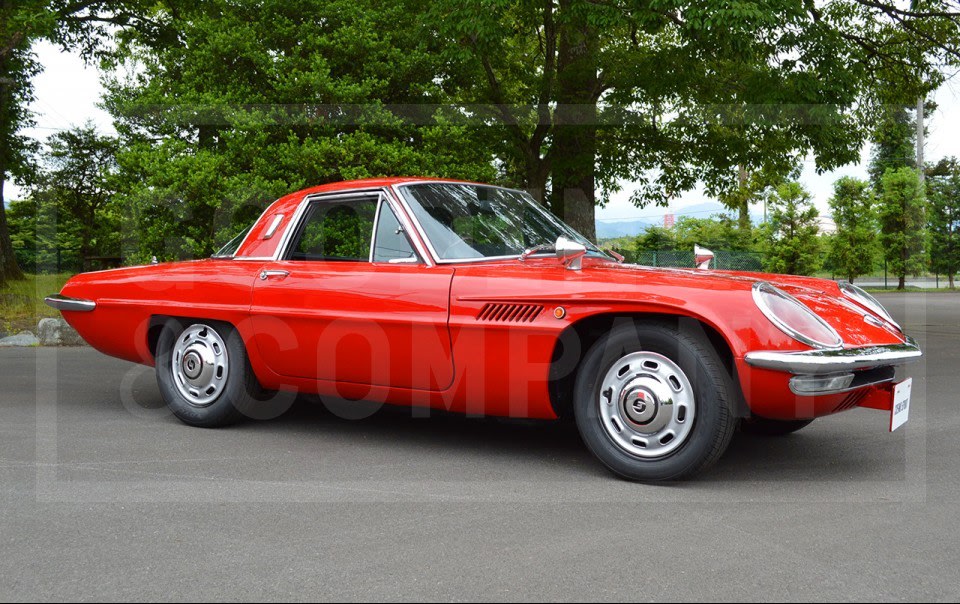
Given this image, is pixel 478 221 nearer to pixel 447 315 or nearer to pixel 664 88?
pixel 447 315

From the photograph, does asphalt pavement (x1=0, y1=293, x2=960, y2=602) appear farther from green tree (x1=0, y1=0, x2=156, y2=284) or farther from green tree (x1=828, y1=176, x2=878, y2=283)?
green tree (x1=828, y1=176, x2=878, y2=283)

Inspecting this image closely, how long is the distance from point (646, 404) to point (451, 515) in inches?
40.7

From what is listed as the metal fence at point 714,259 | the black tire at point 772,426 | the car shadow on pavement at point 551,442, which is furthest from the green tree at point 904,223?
the car shadow on pavement at point 551,442

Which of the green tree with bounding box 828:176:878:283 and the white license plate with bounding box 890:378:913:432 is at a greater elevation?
the green tree with bounding box 828:176:878:283

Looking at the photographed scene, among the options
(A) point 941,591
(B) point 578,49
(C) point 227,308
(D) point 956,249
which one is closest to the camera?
(A) point 941,591

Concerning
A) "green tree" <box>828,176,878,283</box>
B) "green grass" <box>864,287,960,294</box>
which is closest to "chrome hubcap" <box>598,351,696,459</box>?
"green grass" <box>864,287,960,294</box>

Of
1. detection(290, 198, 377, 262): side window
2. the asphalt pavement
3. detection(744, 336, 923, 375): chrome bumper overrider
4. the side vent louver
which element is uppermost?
detection(290, 198, 377, 262): side window

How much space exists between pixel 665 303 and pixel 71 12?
744 inches

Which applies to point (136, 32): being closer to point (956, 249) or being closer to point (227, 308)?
point (227, 308)

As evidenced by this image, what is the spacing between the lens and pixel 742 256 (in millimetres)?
28688

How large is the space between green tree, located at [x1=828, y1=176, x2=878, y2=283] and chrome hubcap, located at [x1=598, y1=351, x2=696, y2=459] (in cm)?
3407

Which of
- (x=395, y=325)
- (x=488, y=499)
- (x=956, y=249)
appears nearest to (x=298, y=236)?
(x=395, y=325)

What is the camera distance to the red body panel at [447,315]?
3.81 m

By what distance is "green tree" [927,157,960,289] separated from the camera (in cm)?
4394
